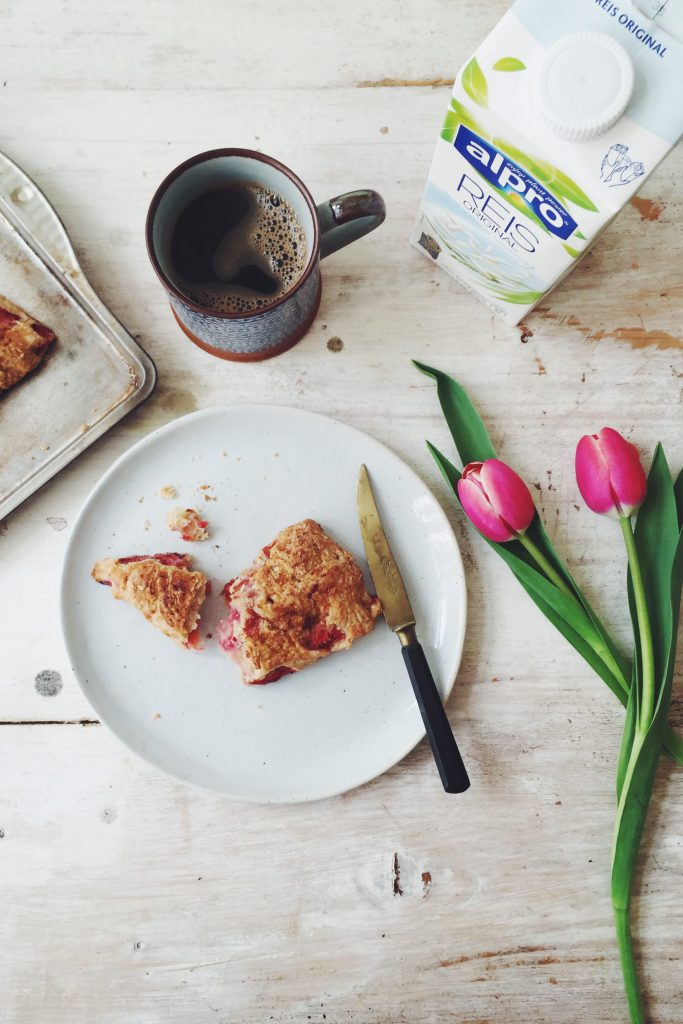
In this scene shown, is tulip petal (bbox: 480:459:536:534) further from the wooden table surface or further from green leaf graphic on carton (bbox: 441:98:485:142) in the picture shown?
green leaf graphic on carton (bbox: 441:98:485:142)

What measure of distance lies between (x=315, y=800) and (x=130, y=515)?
0.51 meters

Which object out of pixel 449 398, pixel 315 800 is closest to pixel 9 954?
pixel 315 800

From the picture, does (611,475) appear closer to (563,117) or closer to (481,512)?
(481,512)

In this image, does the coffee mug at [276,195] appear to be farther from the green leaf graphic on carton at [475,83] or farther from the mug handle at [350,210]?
the green leaf graphic on carton at [475,83]

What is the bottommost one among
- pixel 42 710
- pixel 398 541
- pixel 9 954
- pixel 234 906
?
pixel 9 954

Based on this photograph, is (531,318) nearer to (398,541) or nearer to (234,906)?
(398,541)

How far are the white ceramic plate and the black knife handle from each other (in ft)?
0.13

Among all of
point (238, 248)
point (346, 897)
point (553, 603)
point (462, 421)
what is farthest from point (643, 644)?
point (238, 248)

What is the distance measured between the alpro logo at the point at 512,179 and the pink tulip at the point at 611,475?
32cm

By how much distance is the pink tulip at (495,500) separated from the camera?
98 cm

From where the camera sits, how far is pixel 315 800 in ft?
3.37

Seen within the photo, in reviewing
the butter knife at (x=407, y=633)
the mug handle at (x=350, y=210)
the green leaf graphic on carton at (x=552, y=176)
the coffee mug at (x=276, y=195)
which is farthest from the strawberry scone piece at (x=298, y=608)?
the green leaf graphic on carton at (x=552, y=176)

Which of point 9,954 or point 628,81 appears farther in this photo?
point 9,954

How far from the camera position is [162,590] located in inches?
39.3
